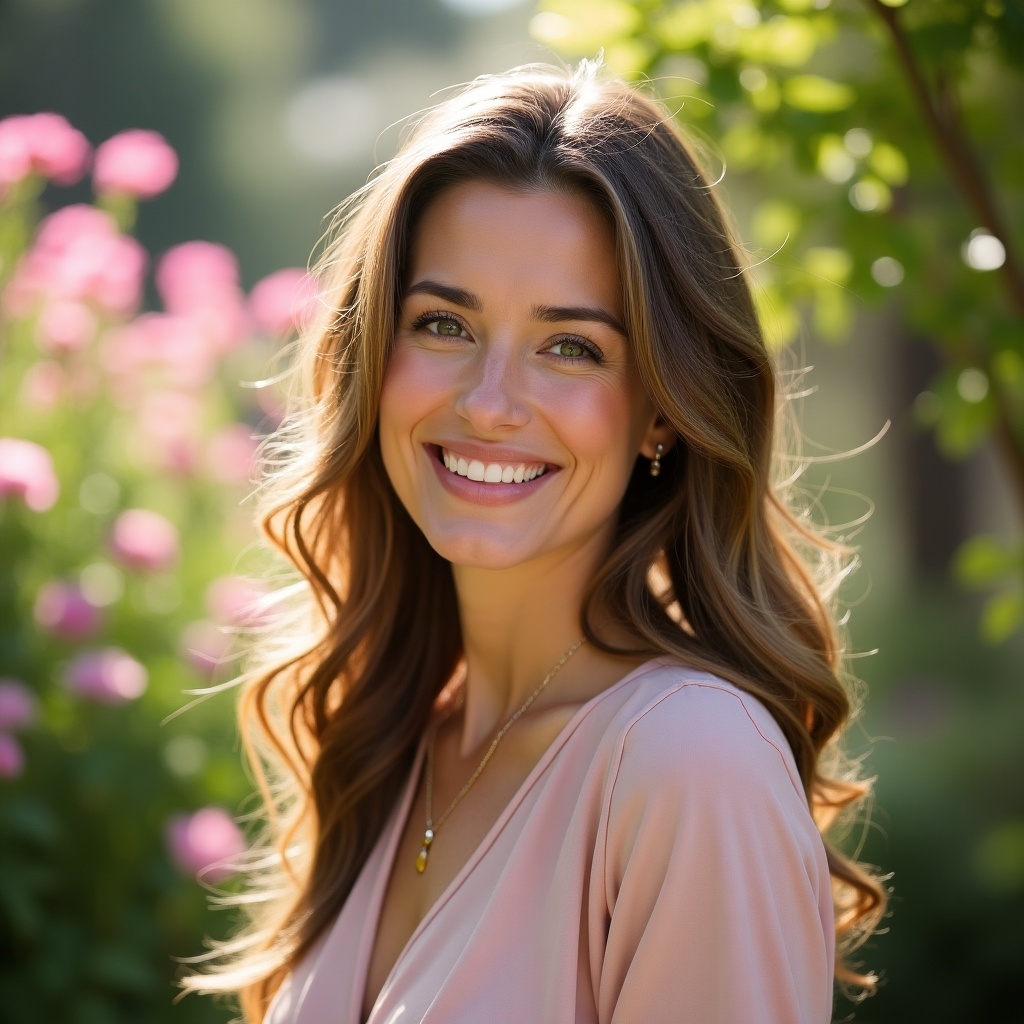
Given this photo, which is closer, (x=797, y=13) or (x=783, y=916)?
(x=783, y=916)

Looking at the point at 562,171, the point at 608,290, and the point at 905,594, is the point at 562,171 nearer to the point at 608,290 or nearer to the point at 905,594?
the point at 608,290

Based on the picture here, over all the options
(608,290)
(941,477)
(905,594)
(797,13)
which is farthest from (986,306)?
(905,594)

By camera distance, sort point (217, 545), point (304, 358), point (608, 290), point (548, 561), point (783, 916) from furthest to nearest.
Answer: point (217, 545) < point (304, 358) < point (548, 561) < point (608, 290) < point (783, 916)

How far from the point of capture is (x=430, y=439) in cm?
196

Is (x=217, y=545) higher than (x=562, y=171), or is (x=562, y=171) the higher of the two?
(x=562, y=171)

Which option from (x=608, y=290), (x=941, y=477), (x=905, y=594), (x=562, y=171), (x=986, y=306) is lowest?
(x=905, y=594)

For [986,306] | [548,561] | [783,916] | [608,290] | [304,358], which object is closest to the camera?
[783,916]

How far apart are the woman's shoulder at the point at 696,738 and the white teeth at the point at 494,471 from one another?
393 mm

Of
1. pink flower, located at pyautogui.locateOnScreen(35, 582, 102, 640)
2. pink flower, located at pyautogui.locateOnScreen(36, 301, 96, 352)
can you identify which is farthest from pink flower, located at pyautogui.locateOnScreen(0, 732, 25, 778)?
pink flower, located at pyautogui.locateOnScreen(36, 301, 96, 352)

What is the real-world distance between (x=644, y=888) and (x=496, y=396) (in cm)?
73

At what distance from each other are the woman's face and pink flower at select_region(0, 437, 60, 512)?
1487 mm

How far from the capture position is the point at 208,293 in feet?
13.3

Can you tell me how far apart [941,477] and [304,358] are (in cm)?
609

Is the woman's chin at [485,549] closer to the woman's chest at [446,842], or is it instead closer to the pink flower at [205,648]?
the woman's chest at [446,842]
